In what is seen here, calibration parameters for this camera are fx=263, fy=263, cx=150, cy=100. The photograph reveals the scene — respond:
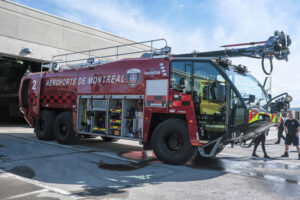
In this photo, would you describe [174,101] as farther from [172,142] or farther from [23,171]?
[23,171]

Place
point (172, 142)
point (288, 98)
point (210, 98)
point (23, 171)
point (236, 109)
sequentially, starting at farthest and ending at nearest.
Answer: point (288, 98) < point (172, 142) < point (210, 98) < point (236, 109) < point (23, 171)

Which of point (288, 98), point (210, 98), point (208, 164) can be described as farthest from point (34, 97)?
point (288, 98)

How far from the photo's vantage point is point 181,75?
6.60 metres

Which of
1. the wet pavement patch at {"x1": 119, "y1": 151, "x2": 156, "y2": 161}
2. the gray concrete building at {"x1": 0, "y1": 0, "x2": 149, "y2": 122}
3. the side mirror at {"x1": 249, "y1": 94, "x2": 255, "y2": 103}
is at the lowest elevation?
A: the wet pavement patch at {"x1": 119, "y1": 151, "x2": 156, "y2": 161}

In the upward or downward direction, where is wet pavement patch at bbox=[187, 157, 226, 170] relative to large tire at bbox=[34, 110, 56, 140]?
downward

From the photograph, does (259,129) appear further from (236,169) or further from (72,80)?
(72,80)

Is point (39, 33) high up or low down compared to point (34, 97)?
up

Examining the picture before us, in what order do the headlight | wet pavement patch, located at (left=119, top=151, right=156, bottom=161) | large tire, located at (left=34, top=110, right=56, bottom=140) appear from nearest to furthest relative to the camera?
1. the headlight
2. wet pavement patch, located at (left=119, top=151, right=156, bottom=161)
3. large tire, located at (left=34, top=110, right=56, bottom=140)

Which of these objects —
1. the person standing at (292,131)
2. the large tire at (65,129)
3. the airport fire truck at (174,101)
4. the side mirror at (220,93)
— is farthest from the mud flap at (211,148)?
the large tire at (65,129)

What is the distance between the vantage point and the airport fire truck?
608cm

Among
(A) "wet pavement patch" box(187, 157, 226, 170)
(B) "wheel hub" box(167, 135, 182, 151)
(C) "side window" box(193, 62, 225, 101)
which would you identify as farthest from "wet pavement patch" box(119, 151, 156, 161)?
(C) "side window" box(193, 62, 225, 101)

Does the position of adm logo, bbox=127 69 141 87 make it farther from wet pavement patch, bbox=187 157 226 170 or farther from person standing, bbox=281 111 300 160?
person standing, bbox=281 111 300 160

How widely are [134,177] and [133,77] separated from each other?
10.1 ft

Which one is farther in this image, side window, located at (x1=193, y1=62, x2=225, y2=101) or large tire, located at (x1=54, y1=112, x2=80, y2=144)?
large tire, located at (x1=54, y1=112, x2=80, y2=144)
